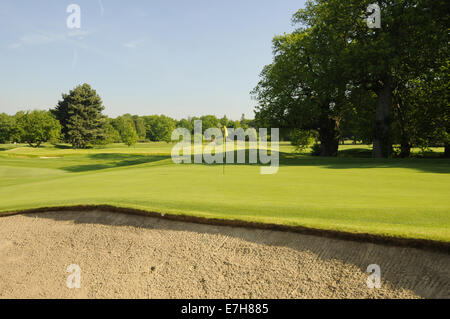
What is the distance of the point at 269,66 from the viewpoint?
108 ft

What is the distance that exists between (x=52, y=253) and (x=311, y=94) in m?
27.2

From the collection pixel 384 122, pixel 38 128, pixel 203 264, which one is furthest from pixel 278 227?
pixel 38 128

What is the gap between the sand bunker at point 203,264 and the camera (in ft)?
13.4

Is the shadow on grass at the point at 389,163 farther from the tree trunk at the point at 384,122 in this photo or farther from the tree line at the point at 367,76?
the tree line at the point at 367,76

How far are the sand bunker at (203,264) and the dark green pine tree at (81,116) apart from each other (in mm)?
66526

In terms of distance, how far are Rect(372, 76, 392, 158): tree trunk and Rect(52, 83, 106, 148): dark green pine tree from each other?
214 feet

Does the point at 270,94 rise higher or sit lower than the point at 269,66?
lower

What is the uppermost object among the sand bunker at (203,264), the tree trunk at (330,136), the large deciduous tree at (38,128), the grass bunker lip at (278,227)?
the large deciduous tree at (38,128)

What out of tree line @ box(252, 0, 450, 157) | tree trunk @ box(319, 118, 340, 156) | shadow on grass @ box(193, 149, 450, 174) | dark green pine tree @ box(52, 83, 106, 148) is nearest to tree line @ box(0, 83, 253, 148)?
dark green pine tree @ box(52, 83, 106, 148)

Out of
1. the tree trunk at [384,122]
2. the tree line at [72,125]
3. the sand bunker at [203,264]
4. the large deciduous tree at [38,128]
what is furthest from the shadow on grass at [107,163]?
the tree trunk at [384,122]
